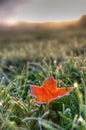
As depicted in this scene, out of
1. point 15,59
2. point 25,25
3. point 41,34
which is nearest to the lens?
point 15,59

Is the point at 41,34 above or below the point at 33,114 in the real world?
above

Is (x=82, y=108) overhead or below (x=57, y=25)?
below

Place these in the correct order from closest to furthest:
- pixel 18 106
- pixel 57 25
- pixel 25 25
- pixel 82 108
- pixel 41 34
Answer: pixel 82 108 < pixel 18 106 < pixel 57 25 < pixel 25 25 < pixel 41 34

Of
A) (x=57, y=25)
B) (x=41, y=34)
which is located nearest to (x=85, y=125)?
(x=57, y=25)

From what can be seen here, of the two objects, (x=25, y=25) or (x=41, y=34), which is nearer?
(x=25, y=25)

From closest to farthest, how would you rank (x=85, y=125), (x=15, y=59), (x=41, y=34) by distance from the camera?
(x=85, y=125) < (x=15, y=59) < (x=41, y=34)

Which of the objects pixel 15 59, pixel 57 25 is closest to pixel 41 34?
pixel 57 25

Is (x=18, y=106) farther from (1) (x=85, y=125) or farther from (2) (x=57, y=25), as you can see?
(2) (x=57, y=25)

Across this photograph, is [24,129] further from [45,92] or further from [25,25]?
[25,25]

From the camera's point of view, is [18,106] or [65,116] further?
[18,106]
